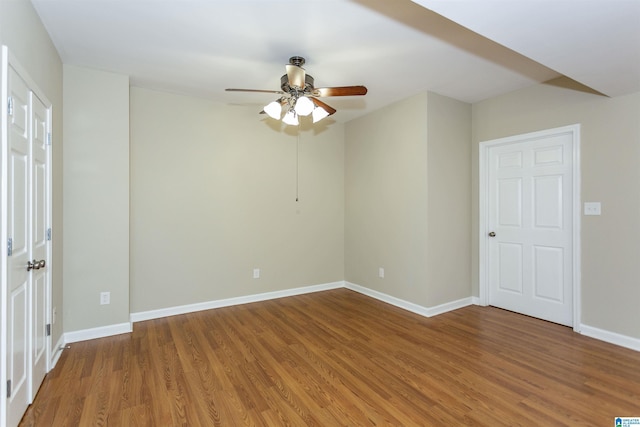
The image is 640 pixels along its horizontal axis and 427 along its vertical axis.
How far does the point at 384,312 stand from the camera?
3984 millimetres

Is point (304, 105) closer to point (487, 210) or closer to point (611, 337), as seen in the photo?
point (487, 210)

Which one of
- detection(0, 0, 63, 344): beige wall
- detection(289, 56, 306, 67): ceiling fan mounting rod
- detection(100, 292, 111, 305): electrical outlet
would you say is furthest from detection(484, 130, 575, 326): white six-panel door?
detection(0, 0, 63, 344): beige wall

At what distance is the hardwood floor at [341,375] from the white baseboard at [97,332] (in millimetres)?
90

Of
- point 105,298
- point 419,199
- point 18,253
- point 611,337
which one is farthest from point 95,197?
point 611,337

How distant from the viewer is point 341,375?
2490mm

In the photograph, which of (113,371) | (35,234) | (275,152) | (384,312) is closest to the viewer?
(35,234)

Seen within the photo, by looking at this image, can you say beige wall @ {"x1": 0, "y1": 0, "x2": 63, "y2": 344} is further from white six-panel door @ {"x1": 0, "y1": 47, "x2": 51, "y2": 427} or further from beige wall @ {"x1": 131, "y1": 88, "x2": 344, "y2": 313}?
beige wall @ {"x1": 131, "y1": 88, "x2": 344, "y2": 313}

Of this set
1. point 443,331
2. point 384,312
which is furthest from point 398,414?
point 384,312

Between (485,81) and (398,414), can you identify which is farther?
(485,81)

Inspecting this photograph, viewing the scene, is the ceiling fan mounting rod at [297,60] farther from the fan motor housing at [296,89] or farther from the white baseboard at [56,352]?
the white baseboard at [56,352]

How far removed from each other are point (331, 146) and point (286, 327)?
2901 millimetres

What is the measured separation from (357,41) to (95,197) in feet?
9.51

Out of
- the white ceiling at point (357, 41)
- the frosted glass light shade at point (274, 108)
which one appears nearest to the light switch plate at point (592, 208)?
the white ceiling at point (357, 41)

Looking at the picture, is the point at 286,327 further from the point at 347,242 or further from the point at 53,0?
the point at 53,0
